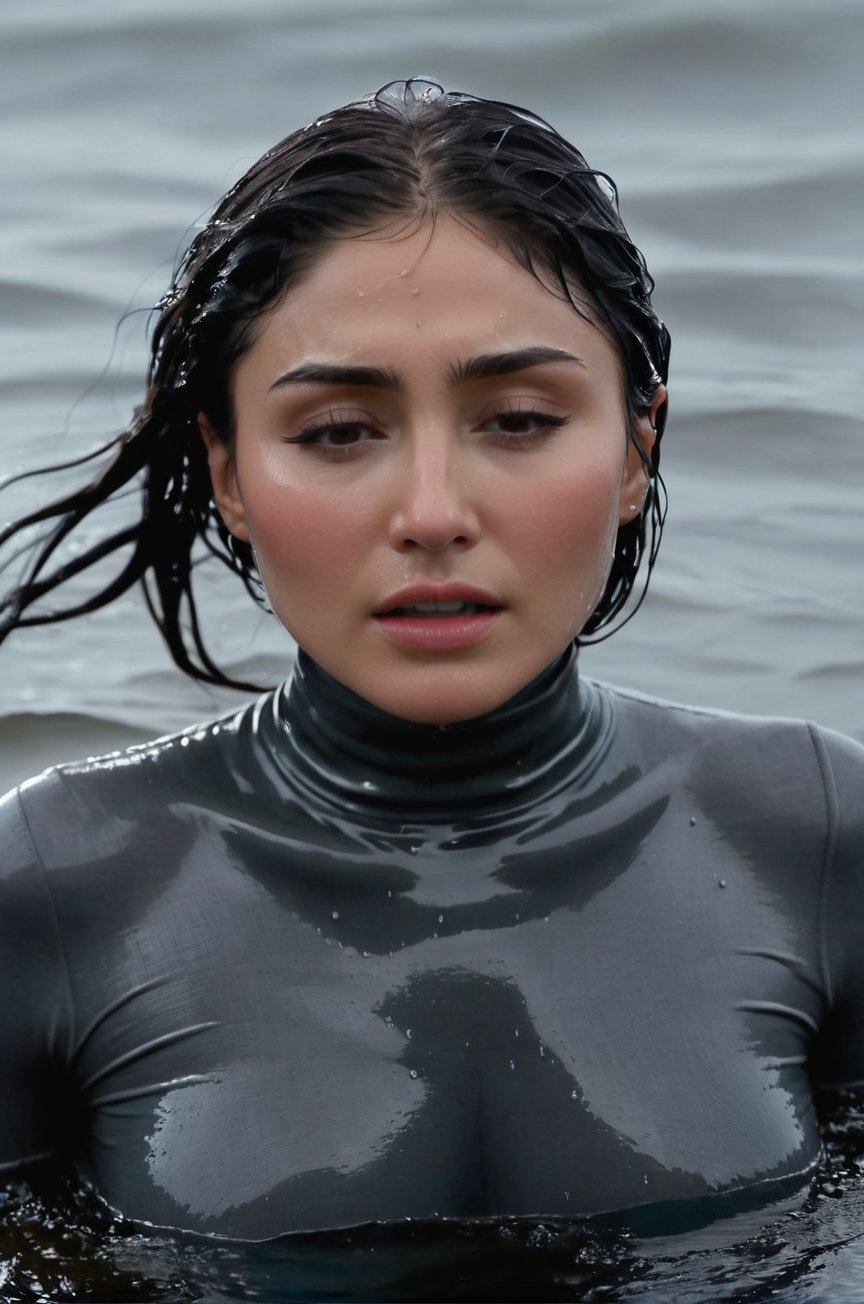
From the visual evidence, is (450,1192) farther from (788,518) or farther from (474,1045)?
(788,518)

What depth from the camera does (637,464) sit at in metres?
2.52

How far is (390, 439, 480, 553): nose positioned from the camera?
2217 millimetres

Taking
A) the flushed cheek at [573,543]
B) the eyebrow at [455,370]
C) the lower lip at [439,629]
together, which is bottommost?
the lower lip at [439,629]

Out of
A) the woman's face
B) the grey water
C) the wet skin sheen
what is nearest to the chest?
the wet skin sheen

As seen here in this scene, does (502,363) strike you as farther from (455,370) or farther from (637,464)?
(637,464)

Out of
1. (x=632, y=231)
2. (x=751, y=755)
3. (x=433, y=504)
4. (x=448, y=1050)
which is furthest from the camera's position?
(x=632, y=231)

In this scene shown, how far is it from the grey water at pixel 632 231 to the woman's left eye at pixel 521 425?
1436 mm

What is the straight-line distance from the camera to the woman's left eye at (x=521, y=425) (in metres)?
2.30

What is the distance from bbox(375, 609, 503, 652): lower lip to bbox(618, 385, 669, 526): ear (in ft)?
0.92

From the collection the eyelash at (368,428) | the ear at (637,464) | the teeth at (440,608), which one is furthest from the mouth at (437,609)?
the ear at (637,464)

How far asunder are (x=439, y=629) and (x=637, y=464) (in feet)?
1.23

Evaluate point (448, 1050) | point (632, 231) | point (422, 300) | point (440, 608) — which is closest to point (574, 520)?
point (440, 608)

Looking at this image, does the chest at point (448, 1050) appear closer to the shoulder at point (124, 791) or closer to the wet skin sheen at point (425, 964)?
the wet skin sheen at point (425, 964)

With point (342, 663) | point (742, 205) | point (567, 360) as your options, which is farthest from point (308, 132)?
point (742, 205)
